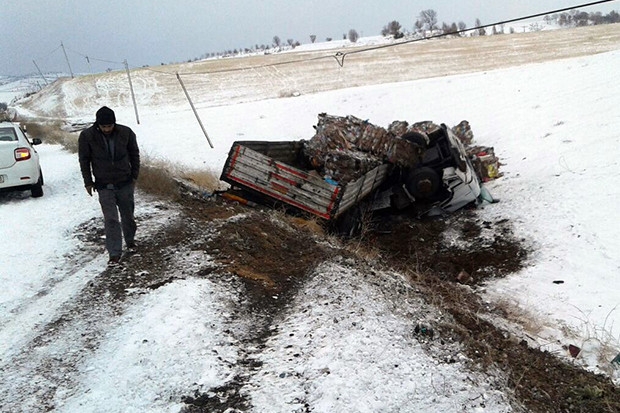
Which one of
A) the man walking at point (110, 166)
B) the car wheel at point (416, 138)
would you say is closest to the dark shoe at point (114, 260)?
the man walking at point (110, 166)

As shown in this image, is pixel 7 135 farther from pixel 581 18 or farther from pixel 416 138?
pixel 581 18

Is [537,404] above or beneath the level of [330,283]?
beneath

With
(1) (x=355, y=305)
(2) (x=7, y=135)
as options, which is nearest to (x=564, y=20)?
(2) (x=7, y=135)

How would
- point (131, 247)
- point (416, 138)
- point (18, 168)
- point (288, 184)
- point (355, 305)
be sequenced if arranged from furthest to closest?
1. point (416, 138)
2. point (18, 168)
3. point (288, 184)
4. point (131, 247)
5. point (355, 305)

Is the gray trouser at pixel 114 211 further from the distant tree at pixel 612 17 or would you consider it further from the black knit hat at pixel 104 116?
the distant tree at pixel 612 17

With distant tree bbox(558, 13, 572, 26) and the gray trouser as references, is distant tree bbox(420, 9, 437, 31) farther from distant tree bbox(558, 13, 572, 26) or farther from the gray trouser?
the gray trouser

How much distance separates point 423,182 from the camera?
9594 mm

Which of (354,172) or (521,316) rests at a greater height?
(354,172)

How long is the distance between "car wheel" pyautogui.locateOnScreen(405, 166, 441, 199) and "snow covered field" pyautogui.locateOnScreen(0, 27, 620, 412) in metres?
1.30

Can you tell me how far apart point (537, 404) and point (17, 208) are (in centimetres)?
898

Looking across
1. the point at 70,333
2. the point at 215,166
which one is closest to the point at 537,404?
the point at 70,333

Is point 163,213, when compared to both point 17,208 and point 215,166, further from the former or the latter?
point 215,166

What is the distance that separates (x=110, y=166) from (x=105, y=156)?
0.13 metres

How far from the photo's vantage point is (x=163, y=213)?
7879mm
